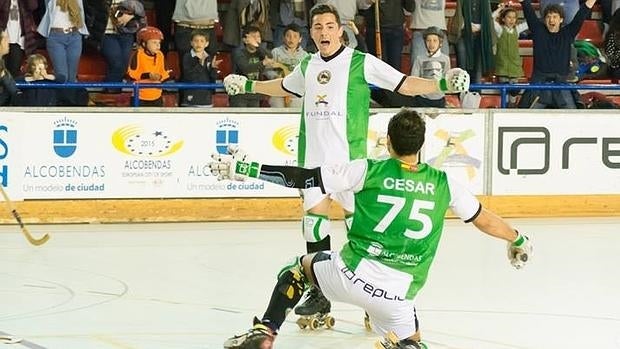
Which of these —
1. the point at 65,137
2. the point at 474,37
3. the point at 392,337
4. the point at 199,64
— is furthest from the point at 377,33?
the point at 392,337

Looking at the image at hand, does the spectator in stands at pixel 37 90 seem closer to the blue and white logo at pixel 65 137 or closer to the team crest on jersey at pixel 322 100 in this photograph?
the blue and white logo at pixel 65 137

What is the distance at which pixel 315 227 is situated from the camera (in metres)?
7.54

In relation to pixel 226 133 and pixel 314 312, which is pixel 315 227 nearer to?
pixel 314 312

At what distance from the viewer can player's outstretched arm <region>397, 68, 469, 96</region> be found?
23.1 feet

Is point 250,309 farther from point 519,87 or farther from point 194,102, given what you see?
point 519,87

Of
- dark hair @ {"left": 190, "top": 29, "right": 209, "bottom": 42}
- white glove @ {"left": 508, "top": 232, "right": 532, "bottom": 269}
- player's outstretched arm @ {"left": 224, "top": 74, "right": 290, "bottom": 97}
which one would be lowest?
white glove @ {"left": 508, "top": 232, "right": 532, "bottom": 269}

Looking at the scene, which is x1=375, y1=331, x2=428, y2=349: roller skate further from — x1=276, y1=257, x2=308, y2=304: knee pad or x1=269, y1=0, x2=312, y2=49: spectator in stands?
x1=269, y1=0, x2=312, y2=49: spectator in stands

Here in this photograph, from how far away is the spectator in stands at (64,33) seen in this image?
44.8 feet

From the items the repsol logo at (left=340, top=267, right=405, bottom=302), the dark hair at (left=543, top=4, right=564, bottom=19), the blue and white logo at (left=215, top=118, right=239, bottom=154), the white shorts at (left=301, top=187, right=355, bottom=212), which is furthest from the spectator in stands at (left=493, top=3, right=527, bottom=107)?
the repsol logo at (left=340, top=267, right=405, bottom=302)

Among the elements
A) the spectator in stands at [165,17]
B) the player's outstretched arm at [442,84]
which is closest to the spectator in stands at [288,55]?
the spectator in stands at [165,17]

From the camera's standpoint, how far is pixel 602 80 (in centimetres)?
1644

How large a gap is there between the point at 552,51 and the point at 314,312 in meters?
8.47

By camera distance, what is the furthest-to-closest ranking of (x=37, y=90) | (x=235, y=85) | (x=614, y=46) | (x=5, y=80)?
(x=614, y=46)
(x=37, y=90)
(x=5, y=80)
(x=235, y=85)

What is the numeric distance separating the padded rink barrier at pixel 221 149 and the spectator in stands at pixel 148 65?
27.0 inches
